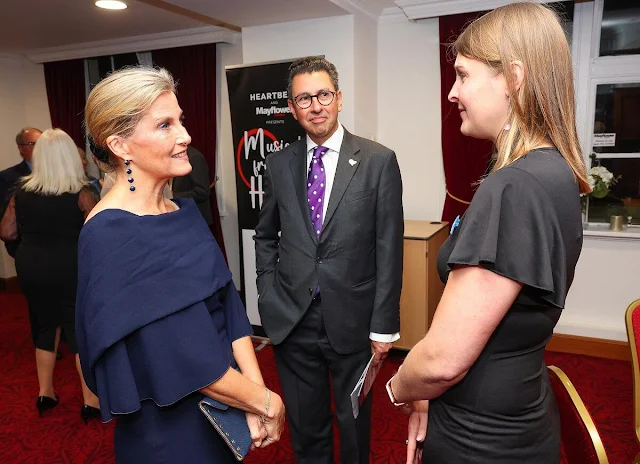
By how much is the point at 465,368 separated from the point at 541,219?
0.35 metres

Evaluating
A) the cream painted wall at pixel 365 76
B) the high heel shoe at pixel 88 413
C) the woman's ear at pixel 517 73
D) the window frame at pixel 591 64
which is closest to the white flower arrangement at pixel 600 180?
the window frame at pixel 591 64

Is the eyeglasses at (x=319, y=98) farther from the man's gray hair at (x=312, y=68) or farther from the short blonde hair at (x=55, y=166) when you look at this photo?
the short blonde hair at (x=55, y=166)

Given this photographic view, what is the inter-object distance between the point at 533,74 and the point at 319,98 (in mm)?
1212

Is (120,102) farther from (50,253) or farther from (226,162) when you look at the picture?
(226,162)

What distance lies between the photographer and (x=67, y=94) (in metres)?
5.97

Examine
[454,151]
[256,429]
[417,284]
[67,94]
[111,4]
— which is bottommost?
[417,284]

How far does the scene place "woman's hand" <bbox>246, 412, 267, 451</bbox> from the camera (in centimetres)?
143

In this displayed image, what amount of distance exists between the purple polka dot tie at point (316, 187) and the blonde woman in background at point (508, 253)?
977 mm

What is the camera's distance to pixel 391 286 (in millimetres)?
2076

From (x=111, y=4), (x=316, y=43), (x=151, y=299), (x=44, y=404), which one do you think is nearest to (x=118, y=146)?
(x=151, y=299)

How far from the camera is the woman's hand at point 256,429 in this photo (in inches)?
56.4

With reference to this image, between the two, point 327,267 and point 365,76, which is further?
point 365,76

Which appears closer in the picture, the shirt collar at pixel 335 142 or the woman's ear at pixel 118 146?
the woman's ear at pixel 118 146
